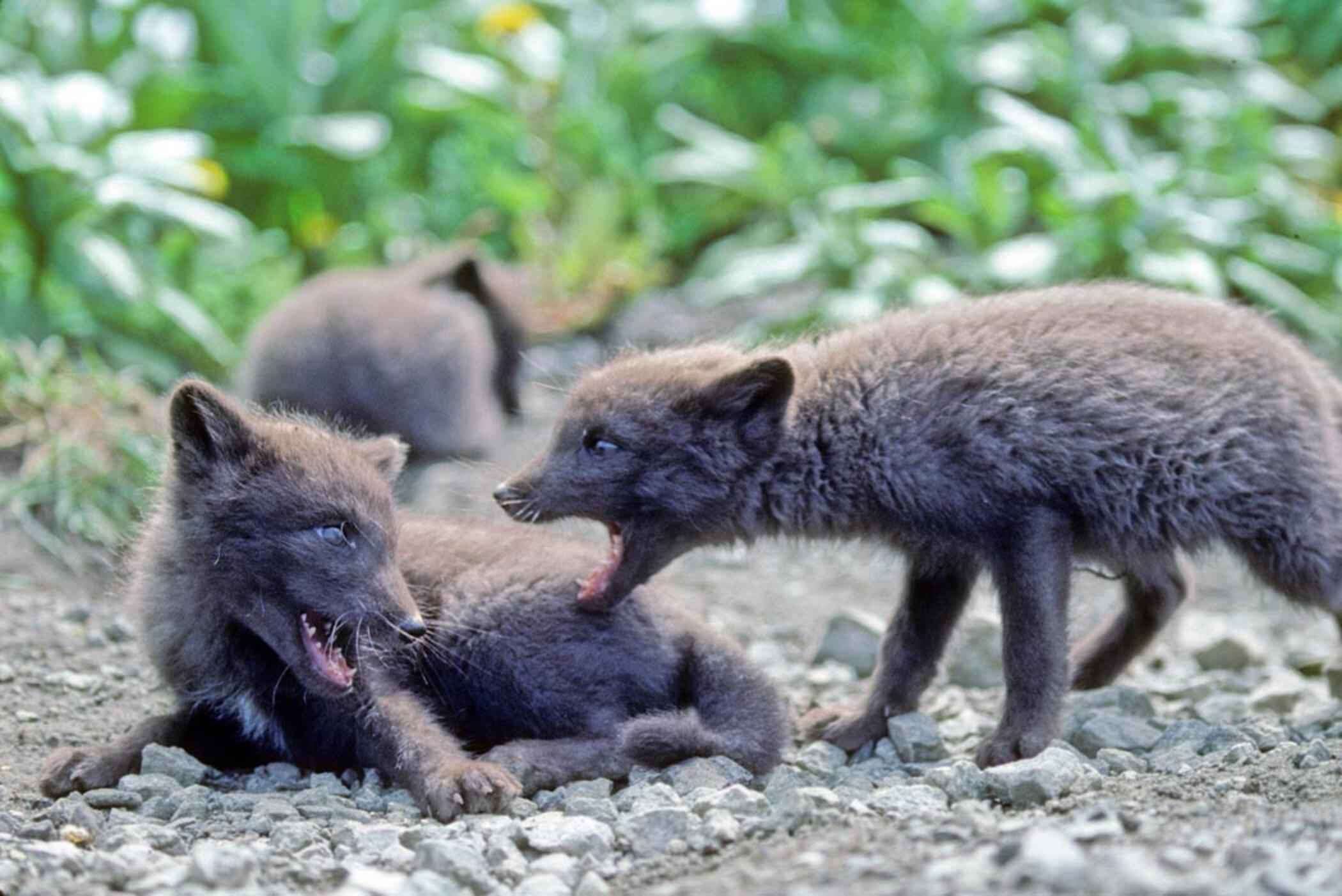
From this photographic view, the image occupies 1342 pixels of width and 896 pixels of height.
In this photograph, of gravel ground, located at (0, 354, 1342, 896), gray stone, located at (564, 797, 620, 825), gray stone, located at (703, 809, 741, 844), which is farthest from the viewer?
gray stone, located at (564, 797, 620, 825)

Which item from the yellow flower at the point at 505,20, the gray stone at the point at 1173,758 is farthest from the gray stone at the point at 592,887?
the yellow flower at the point at 505,20

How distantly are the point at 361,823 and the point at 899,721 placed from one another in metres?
2.08

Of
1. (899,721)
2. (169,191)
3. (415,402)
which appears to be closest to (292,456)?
(899,721)

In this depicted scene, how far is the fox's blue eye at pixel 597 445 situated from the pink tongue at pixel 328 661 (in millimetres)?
1172

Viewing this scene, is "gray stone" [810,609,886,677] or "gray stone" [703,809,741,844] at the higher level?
"gray stone" [703,809,741,844]

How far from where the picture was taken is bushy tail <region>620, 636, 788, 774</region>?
5676 millimetres

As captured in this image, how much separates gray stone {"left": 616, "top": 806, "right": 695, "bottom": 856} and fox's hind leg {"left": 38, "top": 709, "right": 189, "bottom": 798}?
5.73 ft

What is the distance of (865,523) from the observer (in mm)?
6344

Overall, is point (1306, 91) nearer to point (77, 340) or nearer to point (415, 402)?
point (415, 402)

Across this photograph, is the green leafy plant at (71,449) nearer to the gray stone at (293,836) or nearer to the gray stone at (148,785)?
the gray stone at (148,785)

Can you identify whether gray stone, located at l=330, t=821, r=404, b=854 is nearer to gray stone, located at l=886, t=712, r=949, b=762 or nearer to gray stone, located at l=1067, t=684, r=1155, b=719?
gray stone, located at l=886, t=712, r=949, b=762

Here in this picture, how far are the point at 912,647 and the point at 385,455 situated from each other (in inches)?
81.6

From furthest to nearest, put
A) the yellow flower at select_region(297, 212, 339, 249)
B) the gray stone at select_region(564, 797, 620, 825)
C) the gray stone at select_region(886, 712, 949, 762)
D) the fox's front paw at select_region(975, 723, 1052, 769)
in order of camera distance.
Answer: the yellow flower at select_region(297, 212, 339, 249)
the gray stone at select_region(886, 712, 949, 762)
the fox's front paw at select_region(975, 723, 1052, 769)
the gray stone at select_region(564, 797, 620, 825)

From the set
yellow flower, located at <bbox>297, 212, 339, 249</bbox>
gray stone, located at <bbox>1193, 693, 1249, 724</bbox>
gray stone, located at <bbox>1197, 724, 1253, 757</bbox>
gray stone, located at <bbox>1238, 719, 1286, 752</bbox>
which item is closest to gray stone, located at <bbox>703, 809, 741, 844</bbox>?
gray stone, located at <bbox>1197, 724, 1253, 757</bbox>
